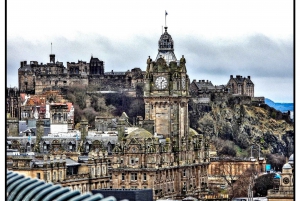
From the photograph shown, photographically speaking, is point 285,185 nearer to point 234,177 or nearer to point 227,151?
point 234,177

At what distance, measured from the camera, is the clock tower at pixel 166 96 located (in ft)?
271

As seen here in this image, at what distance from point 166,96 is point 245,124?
4052 cm

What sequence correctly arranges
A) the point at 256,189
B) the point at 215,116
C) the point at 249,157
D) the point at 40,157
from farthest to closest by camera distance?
1. the point at 215,116
2. the point at 249,157
3. the point at 256,189
4. the point at 40,157

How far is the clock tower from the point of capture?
82.6 meters

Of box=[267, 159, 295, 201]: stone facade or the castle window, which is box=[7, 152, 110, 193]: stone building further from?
box=[267, 159, 295, 201]: stone facade

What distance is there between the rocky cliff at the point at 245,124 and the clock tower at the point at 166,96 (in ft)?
84.9

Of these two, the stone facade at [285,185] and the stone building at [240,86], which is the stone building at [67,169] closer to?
the stone facade at [285,185]

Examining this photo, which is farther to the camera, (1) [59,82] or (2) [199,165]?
(1) [59,82]

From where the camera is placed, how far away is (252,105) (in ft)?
412

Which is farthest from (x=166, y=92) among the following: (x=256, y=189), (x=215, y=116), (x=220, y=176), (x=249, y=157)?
(x=215, y=116)

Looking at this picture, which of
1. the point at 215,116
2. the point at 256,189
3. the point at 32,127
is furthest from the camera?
the point at 215,116

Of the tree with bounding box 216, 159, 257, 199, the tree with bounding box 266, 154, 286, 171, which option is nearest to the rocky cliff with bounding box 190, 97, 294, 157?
the tree with bounding box 266, 154, 286, 171

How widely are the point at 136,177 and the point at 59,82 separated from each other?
175 ft
